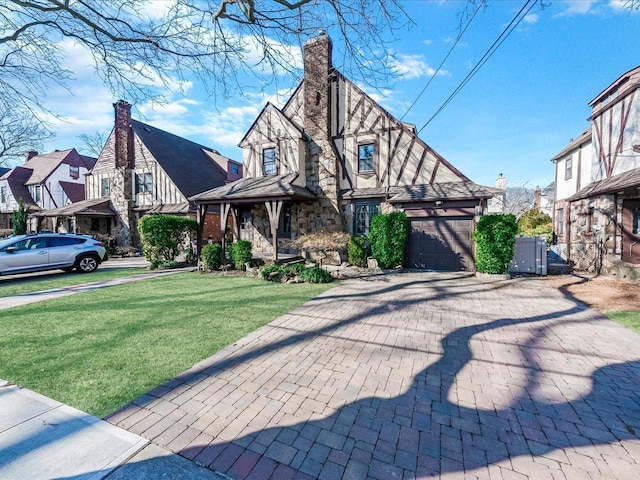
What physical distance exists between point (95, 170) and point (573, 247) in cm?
2934

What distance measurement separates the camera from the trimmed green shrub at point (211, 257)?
460 inches

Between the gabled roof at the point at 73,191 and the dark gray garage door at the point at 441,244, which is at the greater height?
the gabled roof at the point at 73,191

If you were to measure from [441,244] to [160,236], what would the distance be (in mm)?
11877

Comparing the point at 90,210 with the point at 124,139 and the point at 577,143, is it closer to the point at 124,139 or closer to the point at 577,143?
the point at 124,139

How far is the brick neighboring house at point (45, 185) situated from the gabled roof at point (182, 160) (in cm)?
1231

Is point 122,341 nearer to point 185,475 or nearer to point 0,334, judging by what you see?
point 0,334

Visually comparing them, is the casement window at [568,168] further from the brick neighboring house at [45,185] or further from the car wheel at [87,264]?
the brick neighboring house at [45,185]

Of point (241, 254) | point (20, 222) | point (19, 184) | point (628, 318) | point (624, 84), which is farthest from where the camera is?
point (19, 184)

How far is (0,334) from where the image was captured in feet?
15.6

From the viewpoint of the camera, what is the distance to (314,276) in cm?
936

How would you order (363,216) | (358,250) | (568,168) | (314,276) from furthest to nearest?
(568,168) → (363,216) → (358,250) → (314,276)

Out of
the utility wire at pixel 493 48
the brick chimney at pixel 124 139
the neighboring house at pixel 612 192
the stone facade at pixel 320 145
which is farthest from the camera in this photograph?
the brick chimney at pixel 124 139

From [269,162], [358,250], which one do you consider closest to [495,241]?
[358,250]

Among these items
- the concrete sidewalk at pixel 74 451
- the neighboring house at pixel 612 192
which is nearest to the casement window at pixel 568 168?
the neighboring house at pixel 612 192
